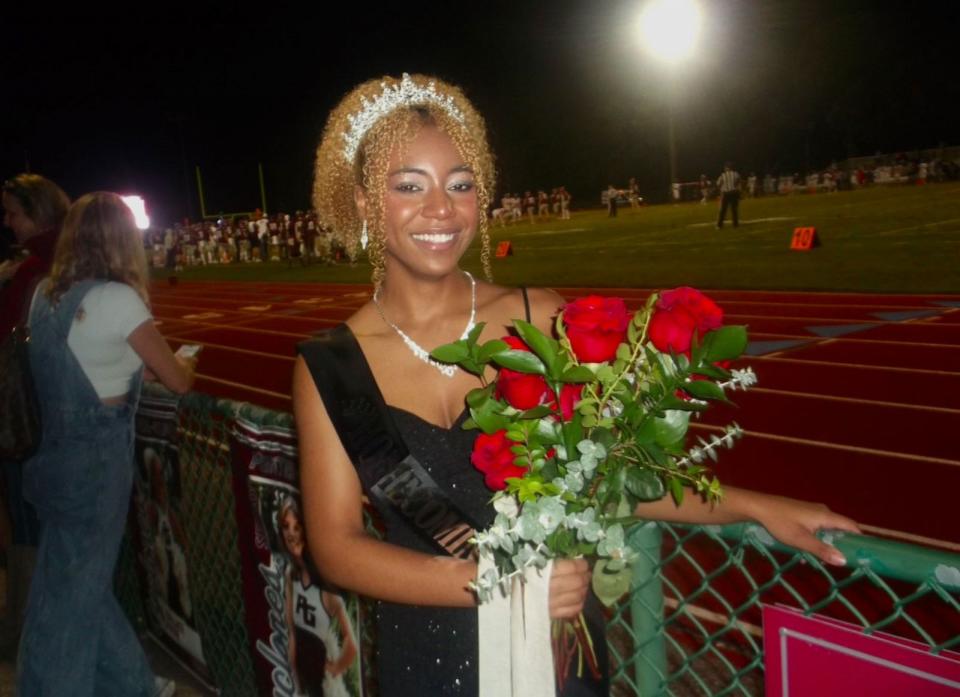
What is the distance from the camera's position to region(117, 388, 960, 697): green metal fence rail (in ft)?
4.40

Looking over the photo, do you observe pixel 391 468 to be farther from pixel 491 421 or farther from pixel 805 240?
pixel 805 240

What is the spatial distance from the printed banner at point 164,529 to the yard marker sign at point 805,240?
15.9 metres

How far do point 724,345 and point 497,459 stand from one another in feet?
1.13

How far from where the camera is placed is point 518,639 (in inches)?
49.1

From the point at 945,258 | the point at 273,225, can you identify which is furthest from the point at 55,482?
the point at 273,225

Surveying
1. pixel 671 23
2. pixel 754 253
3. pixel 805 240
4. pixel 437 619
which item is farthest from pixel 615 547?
pixel 671 23

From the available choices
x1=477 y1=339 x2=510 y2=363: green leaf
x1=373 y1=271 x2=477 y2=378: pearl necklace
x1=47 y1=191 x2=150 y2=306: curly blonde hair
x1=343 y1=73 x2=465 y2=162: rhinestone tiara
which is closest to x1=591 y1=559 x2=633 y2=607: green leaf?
x1=477 y1=339 x2=510 y2=363: green leaf

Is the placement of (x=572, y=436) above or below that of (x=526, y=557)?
above

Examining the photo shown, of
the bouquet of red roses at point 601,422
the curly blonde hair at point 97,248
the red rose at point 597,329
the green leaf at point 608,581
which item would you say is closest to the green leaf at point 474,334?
the bouquet of red roses at point 601,422

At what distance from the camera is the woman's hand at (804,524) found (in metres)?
1.28

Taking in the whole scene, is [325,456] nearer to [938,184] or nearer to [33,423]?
[33,423]

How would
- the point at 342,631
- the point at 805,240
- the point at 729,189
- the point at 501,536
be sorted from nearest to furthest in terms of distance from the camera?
the point at 501,536, the point at 342,631, the point at 805,240, the point at 729,189

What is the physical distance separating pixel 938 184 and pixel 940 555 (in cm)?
4180

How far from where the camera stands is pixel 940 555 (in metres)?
1.14
